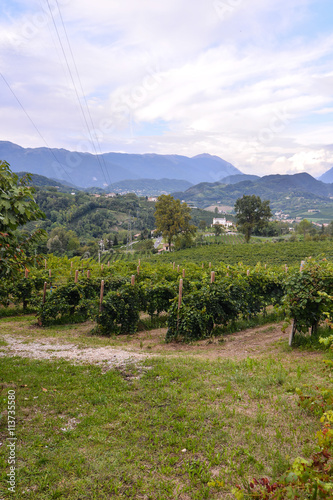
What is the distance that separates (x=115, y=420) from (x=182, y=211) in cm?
5516

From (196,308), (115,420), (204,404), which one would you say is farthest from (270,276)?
(115,420)

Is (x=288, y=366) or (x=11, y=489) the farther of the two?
(x=288, y=366)

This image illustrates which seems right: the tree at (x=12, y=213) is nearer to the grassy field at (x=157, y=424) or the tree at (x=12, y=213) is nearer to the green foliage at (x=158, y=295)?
the grassy field at (x=157, y=424)

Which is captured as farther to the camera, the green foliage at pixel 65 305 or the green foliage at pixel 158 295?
the green foliage at pixel 65 305

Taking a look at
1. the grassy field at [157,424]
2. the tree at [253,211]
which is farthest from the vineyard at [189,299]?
the tree at [253,211]

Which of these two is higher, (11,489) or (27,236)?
(27,236)

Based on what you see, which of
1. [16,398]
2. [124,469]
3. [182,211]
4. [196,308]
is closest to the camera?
[124,469]

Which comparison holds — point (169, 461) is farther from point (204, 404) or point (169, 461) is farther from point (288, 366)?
point (288, 366)

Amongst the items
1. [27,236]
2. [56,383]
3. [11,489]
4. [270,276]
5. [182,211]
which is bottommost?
[56,383]

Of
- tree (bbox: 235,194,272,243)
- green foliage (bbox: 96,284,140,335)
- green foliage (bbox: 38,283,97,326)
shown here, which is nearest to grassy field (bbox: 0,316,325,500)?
green foliage (bbox: 96,284,140,335)

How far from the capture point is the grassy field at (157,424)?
325cm

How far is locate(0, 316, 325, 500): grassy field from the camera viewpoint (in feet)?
10.6

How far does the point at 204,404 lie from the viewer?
15.6ft

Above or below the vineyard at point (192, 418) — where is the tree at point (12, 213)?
above
